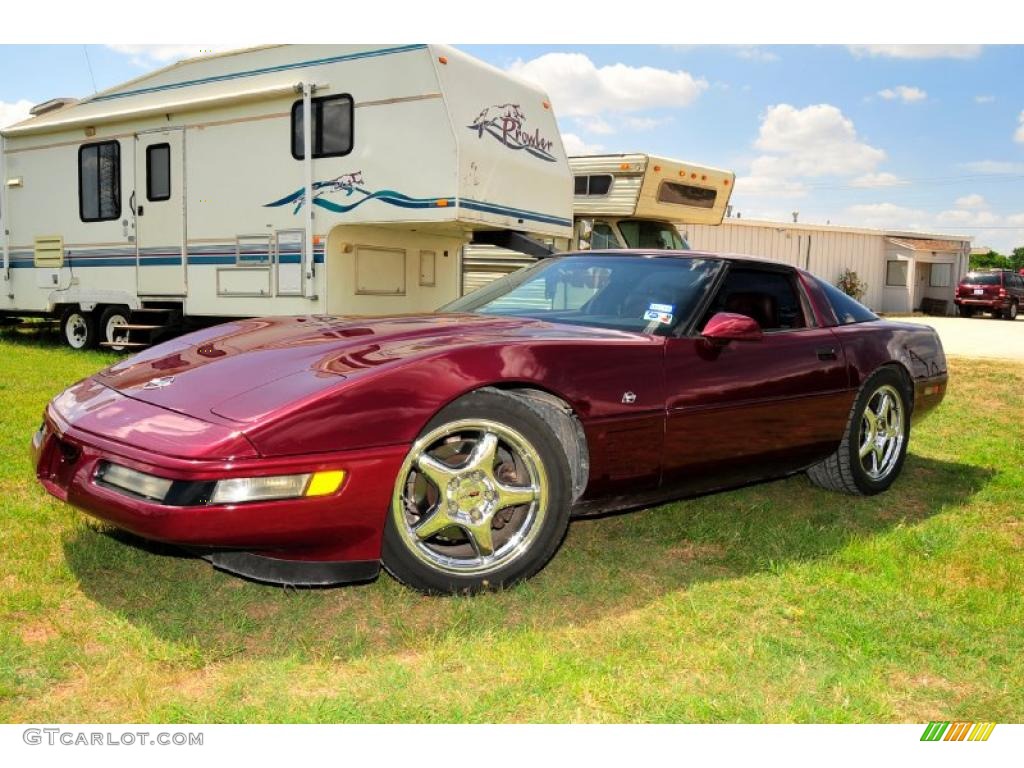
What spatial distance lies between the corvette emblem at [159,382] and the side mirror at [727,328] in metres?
2.10

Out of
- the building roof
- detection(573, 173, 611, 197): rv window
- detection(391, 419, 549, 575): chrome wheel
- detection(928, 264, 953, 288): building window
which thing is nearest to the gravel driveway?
detection(573, 173, 611, 197): rv window

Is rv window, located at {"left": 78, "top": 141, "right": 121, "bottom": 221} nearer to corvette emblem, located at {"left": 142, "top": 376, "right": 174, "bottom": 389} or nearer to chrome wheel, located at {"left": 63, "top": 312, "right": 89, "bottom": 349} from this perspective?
chrome wheel, located at {"left": 63, "top": 312, "right": 89, "bottom": 349}

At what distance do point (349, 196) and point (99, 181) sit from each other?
3.78 metres

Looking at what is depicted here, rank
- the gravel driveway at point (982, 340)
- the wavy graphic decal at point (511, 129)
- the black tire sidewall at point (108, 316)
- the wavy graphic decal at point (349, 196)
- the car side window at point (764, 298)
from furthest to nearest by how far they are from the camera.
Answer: the gravel driveway at point (982, 340) < the black tire sidewall at point (108, 316) < the wavy graphic decal at point (511, 129) < the wavy graphic decal at point (349, 196) < the car side window at point (764, 298)

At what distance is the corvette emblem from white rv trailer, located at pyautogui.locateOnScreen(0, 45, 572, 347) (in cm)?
525

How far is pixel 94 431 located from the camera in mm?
3020

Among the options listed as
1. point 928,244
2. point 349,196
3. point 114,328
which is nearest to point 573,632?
point 349,196

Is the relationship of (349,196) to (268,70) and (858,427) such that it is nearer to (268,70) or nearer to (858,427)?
(268,70)

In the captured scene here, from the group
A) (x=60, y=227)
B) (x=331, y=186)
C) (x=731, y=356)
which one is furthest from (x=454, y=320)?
(x=60, y=227)

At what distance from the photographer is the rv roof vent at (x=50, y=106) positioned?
11367mm

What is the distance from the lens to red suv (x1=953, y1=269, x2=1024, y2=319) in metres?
27.8

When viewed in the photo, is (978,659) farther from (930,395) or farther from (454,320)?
(930,395)

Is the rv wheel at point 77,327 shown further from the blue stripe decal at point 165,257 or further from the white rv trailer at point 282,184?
the blue stripe decal at point 165,257

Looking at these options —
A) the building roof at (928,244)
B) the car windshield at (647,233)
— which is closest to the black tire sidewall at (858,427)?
the car windshield at (647,233)
